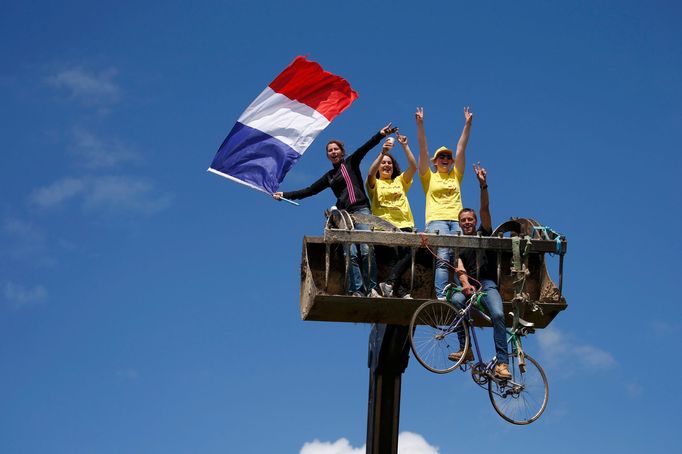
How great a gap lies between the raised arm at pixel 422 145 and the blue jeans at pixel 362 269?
3.84ft

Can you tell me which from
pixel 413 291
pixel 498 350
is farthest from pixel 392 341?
pixel 498 350

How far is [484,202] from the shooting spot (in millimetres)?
15562

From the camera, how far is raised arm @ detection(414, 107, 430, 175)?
1638cm

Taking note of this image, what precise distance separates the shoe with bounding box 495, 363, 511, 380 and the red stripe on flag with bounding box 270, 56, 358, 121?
5.88 m

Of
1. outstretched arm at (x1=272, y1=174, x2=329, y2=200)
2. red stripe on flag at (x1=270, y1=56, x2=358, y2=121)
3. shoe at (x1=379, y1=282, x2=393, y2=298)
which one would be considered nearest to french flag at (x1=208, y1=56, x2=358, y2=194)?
red stripe on flag at (x1=270, y1=56, x2=358, y2=121)

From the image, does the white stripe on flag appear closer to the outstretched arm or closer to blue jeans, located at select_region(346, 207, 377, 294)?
the outstretched arm

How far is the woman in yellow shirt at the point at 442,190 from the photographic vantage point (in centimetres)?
1556

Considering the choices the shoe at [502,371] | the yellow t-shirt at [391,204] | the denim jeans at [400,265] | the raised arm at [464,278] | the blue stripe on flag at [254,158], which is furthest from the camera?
the blue stripe on flag at [254,158]

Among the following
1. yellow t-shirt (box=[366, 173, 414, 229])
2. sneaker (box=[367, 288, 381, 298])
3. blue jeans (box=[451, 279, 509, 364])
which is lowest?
blue jeans (box=[451, 279, 509, 364])

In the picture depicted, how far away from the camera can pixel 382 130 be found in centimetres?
1653

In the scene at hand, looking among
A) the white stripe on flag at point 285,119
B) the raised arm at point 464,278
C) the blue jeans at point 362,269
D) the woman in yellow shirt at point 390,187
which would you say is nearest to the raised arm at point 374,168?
the woman in yellow shirt at point 390,187

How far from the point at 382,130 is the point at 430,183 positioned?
0.96m

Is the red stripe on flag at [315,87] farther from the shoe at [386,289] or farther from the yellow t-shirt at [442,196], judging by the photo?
the shoe at [386,289]

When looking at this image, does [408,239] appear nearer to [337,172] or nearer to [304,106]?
[337,172]
